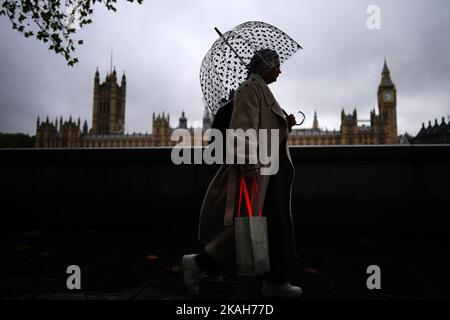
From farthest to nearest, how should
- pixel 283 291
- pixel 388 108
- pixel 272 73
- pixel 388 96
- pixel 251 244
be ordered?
pixel 388 96
pixel 388 108
pixel 272 73
pixel 283 291
pixel 251 244

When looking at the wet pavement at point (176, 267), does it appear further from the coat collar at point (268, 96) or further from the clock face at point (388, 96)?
the clock face at point (388, 96)

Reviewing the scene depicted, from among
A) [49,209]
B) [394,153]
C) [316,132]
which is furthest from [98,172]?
[316,132]

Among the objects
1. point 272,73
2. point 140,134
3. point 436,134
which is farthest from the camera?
point 140,134

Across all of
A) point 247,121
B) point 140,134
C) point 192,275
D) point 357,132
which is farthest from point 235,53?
point 140,134

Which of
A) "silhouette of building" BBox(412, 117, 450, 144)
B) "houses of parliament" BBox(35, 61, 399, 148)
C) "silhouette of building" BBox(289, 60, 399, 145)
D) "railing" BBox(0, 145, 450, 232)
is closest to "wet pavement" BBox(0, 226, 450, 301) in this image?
"railing" BBox(0, 145, 450, 232)

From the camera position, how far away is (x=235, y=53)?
6.91ft

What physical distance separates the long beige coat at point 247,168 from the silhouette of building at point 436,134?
2979 inches

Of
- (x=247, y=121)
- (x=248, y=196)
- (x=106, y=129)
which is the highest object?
(x=106, y=129)

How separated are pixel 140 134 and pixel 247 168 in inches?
3676

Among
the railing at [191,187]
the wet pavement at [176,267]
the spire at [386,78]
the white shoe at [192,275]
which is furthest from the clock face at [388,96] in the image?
the white shoe at [192,275]

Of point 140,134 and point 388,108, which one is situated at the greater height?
point 388,108

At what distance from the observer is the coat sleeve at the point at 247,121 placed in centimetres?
186

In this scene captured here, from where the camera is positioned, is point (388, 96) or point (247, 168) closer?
point (247, 168)

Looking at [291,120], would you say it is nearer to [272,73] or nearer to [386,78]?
[272,73]
